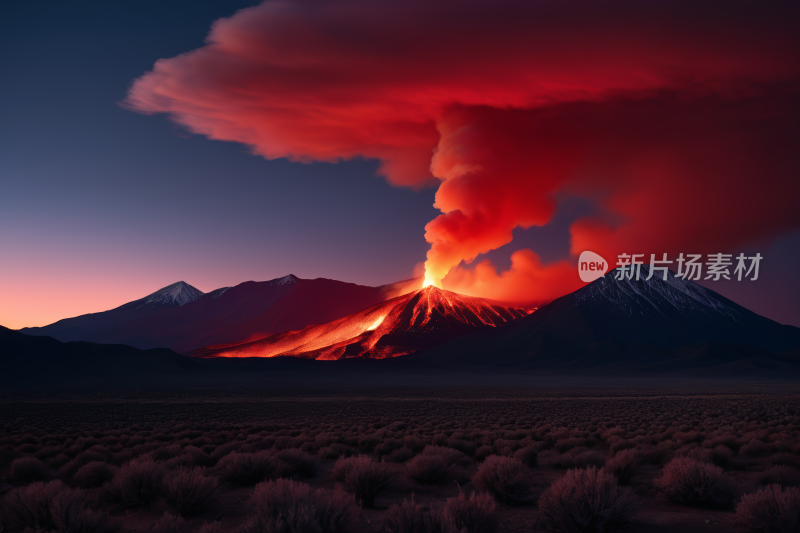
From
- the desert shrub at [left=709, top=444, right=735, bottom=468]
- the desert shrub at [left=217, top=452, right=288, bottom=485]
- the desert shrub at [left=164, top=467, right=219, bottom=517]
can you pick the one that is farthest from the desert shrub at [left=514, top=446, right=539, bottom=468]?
the desert shrub at [left=164, top=467, right=219, bottom=517]

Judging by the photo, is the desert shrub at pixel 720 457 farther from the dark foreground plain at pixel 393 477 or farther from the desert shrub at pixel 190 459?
the desert shrub at pixel 190 459

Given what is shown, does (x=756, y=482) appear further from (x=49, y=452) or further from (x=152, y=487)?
(x=49, y=452)

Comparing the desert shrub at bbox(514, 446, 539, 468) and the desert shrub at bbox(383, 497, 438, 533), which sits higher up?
the desert shrub at bbox(383, 497, 438, 533)

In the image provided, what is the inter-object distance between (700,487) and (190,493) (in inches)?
352

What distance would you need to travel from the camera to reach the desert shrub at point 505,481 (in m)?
9.80

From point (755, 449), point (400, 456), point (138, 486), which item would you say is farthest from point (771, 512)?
point (138, 486)

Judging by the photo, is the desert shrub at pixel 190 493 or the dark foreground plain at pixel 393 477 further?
the desert shrub at pixel 190 493

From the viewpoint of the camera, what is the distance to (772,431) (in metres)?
19.1

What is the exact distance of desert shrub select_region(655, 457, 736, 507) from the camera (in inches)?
367

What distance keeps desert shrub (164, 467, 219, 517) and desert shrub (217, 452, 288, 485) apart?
228 cm

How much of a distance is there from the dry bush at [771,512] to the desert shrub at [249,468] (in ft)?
29.2

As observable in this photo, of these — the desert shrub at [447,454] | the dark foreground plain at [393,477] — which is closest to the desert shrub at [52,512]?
the dark foreground plain at [393,477]

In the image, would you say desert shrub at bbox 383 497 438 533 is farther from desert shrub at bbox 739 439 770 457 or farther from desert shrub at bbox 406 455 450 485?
desert shrub at bbox 739 439 770 457

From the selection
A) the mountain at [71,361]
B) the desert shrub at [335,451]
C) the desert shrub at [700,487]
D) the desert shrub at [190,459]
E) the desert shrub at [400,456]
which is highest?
the desert shrub at [700,487]
